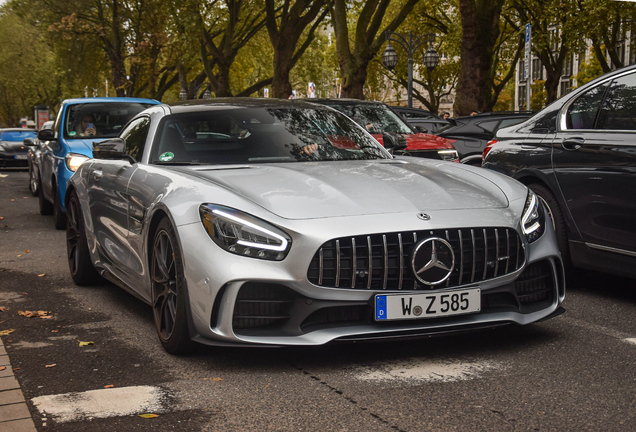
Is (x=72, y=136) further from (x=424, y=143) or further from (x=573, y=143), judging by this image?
(x=573, y=143)

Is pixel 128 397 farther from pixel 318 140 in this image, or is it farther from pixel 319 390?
pixel 318 140

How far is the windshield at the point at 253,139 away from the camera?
535 cm

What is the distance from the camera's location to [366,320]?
411cm

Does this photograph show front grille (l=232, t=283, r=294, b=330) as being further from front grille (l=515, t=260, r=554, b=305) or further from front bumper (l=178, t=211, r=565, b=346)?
front grille (l=515, t=260, r=554, b=305)

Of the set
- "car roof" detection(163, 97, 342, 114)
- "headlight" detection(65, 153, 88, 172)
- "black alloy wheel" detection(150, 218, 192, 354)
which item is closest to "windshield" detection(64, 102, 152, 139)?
"headlight" detection(65, 153, 88, 172)

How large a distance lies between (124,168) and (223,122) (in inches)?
28.6

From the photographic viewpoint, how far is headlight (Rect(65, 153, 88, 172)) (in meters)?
10.6

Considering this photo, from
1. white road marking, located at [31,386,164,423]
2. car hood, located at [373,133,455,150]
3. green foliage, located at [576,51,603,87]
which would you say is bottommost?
white road marking, located at [31,386,164,423]

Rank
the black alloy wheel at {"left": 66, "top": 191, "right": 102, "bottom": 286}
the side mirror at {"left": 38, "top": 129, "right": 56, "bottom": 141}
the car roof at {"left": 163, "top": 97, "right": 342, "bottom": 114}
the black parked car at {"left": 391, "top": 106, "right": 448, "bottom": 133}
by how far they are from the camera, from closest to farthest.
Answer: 1. the car roof at {"left": 163, "top": 97, "right": 342, "bottom": 114}
2. the black alloy wheel at {"left": 66, "top": 191, "right": 102, "bottom": 286}
3. the side mirror at {"left": 38, "top": 129, "right": 56, "bottom": 141}
4. the black parked car at {"left": 391, "top": 106, "right": 448, "bottom": 133}

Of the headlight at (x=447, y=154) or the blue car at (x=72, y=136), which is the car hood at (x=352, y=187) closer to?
the headlight at (x=447, y=154)

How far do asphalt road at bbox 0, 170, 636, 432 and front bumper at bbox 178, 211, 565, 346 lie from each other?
21 centimetres

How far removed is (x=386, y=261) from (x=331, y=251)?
269 mm

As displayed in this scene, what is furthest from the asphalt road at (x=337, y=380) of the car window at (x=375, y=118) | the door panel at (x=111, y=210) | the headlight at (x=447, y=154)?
the car window at (x=375, y=118)

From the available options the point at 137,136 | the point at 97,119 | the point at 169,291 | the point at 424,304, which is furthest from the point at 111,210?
the point at 97,119
